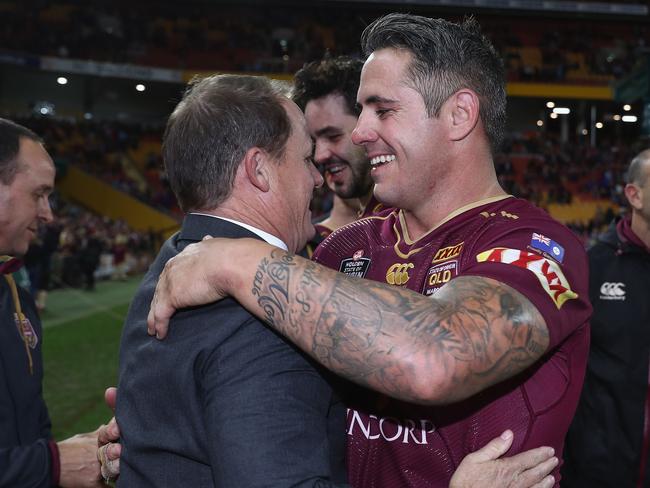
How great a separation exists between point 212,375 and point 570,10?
119ft

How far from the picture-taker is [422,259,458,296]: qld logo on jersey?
192cm

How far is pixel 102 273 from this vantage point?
19.1 meters

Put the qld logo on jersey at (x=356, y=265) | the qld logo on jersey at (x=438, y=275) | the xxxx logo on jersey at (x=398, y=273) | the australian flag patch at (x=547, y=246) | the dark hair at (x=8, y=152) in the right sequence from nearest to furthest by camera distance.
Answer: the australian flag patch at (x=547, y=246) < the qld logo on jersey at (x=438, y=275) < the xxxx logo on jersey at (x=398, y=273) < the qld logo on jersey at (x=356, y=265) < the dark hair at (x=8, y=152)

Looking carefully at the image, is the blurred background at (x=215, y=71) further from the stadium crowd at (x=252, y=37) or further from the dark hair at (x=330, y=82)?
the dark hair at (x=330, y=82)

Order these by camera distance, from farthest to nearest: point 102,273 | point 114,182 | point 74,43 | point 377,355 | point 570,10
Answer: point 570,10, point 74,43, point 114,182, point 102,273, point 377,355

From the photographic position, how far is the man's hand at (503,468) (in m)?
1.72

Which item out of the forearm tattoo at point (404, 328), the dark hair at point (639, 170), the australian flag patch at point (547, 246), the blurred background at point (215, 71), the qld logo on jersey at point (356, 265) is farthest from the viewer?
the blurred background at point (215, 71)

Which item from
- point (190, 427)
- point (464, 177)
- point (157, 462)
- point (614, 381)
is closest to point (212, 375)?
point (190, 427)

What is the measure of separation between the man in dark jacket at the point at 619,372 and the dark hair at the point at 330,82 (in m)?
1.55

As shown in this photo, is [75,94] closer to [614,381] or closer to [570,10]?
[570,10]

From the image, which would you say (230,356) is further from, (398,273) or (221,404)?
(398,273)

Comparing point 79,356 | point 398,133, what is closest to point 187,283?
point 398,133

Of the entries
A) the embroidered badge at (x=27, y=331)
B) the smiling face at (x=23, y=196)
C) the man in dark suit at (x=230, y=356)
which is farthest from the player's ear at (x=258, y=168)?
the smiling face at (x=23, y=196)

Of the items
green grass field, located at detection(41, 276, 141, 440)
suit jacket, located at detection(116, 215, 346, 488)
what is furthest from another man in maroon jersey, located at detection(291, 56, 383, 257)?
green grass field, located at detection(41, 276, 141, 440)
